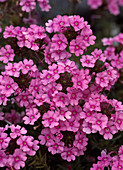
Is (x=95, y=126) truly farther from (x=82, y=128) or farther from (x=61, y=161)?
(x=61, y=161)

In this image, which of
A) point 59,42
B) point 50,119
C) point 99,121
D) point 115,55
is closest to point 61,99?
point 50,119

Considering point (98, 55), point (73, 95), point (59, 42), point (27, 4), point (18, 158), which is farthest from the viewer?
point (27, 4)

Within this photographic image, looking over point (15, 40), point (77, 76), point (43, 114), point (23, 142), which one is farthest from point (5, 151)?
point (15, 40)

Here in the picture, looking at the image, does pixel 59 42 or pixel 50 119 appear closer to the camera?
pixel 50 119

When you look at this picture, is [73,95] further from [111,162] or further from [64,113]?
[111,162]

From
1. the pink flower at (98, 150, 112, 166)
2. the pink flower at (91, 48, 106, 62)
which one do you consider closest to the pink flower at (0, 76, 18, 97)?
the pink flower at (91, 48, 106, 62)

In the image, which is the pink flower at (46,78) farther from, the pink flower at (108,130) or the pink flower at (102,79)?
the pink flower at (108,130)

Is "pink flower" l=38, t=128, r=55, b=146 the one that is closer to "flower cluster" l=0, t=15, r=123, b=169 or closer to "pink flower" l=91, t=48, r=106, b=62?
"flower cluster" l=0, t=15, r=123, b=169

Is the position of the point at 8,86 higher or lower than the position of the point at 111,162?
higher

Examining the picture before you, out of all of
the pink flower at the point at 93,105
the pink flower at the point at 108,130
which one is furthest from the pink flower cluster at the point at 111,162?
the pink flower at the point at 93,105
